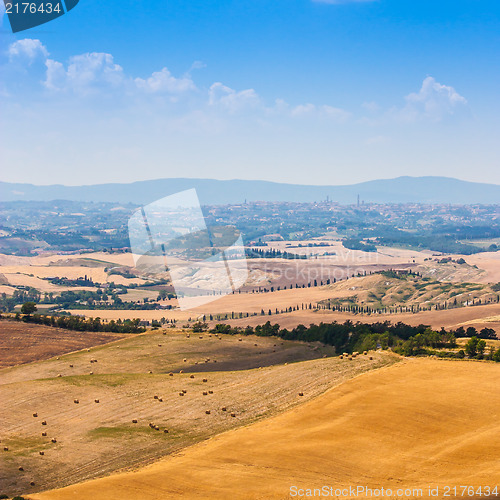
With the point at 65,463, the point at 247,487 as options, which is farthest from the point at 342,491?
the point at 65,463

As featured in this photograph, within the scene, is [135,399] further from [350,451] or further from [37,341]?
[37,341]

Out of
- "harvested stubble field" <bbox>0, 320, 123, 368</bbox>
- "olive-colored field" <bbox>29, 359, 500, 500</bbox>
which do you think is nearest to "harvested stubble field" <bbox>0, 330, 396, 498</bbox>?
"olive-colored field" <bbox>29, 359, 500, 500</bbox>

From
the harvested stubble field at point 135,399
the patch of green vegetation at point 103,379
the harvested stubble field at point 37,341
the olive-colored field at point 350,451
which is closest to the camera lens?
the olive-colored field at point 350,451

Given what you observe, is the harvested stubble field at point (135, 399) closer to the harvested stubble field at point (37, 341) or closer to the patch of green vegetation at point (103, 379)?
the patch of green vegetation at point (103, 379)

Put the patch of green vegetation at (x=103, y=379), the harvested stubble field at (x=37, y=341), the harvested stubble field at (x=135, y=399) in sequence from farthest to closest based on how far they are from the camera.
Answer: the harvested stubble field at (x=37, y=341) < the patch of green vegetation at (x=103, y=379) < the harvested stubble field at (x=135, y=399)

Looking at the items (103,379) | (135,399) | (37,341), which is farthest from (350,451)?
(37,341)

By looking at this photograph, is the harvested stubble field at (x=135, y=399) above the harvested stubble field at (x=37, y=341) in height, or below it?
below

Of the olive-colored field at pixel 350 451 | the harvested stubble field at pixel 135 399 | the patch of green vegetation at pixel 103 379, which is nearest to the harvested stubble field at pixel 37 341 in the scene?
the harvested stubble field at pixel 135 399

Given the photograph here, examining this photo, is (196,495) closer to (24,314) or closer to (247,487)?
(247,487)
